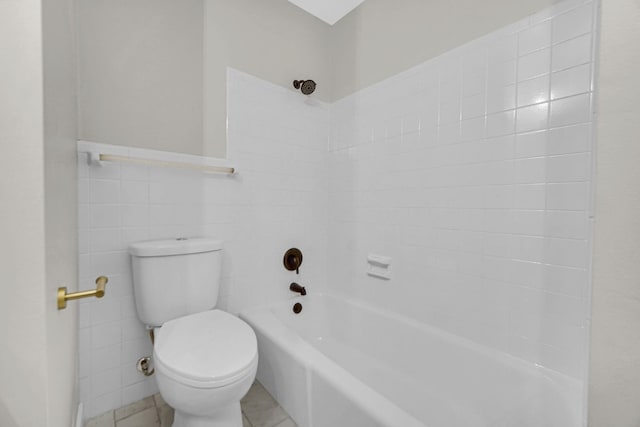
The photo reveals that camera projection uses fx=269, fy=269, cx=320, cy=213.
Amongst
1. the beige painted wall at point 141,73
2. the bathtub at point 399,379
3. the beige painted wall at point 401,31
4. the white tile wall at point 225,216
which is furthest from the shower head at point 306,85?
the bathtub at point 399,379

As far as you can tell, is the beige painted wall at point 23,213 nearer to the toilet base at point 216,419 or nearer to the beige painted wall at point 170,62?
the toilet base at point 216,419

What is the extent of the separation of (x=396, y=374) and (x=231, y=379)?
98cm

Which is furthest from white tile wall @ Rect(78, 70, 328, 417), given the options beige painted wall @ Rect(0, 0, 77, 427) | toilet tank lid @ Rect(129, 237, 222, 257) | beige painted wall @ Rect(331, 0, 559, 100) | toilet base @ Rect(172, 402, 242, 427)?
beige painted wall @ Rect(0, 0, 77, 427)

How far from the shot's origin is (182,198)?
58.1 inches

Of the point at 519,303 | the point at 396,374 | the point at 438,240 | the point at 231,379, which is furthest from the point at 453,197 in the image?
the point at 231,379

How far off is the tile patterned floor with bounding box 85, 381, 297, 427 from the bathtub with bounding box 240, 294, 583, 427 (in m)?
0.05

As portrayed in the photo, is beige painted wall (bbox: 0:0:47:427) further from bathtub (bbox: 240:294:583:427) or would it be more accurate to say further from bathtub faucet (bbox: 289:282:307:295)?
bathtub faucet (bbox: 289:282:307:295)

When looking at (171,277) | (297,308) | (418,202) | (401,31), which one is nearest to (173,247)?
(171,277)

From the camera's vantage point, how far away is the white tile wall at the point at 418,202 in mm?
1058

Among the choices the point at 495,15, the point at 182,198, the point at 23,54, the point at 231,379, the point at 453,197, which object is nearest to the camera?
the point at 23,54

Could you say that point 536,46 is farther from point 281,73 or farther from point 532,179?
point 281,73

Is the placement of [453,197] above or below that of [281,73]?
below

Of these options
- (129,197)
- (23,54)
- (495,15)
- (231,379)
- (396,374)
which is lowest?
(396,374)

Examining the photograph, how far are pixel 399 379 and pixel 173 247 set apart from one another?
135 cm
